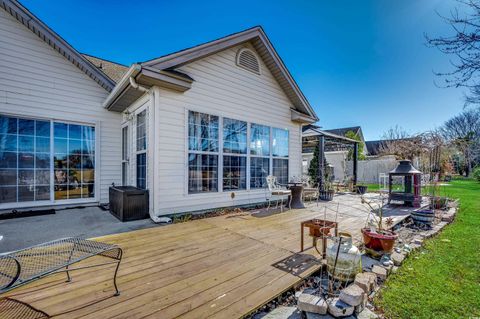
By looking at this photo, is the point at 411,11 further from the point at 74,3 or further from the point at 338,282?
the point at 74,3

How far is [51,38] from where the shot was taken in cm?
608

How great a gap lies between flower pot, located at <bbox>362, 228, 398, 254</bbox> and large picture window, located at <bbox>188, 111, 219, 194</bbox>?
397 cm

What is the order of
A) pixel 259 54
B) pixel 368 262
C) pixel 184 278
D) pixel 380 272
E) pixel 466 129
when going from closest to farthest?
pixel 184 278
pixel 380 272
pixel 368 262
pixel 259 54
pixel 466 129

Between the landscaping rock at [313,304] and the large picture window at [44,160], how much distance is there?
745 cm

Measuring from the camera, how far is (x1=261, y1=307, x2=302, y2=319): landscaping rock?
2.06m

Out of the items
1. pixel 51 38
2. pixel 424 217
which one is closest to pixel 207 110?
pixel 51 38

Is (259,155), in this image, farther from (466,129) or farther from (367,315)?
(466,129)

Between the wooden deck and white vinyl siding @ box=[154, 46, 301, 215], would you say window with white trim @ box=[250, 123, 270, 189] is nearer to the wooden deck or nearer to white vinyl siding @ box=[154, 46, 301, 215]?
white vinyl siding @ box=[154, 46, 301, 215]

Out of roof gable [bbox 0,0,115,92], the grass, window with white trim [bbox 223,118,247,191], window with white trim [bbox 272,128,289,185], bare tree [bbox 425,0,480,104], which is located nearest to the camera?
the grass

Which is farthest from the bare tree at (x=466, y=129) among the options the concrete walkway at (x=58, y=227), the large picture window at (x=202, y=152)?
the concrete walkway at (x=58, y=227)

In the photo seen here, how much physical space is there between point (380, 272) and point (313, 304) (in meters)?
1.38

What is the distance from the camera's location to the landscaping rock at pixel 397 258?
10.5 ft

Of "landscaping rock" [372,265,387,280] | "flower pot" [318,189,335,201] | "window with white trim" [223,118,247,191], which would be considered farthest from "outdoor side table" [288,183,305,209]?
"landscaping rock" [372,265,387,280]

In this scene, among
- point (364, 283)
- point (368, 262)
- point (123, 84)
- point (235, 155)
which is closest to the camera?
point (364, 283)
